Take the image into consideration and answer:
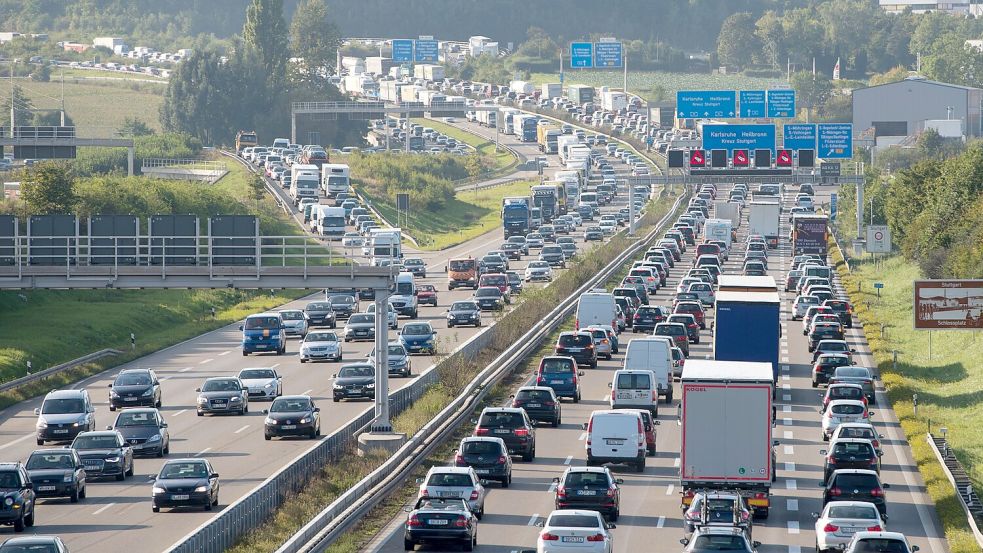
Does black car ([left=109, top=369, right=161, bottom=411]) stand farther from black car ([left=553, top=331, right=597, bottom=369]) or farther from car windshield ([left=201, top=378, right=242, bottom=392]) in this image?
black car ([left=553, top=331, right=597, bottom=369])

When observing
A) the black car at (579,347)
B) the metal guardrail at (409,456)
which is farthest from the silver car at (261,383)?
the black car at (579,347)

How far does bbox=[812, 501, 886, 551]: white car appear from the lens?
2842 centimetres

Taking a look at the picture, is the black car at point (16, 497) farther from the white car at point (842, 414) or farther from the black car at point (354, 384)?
the white car at point (842, 414)

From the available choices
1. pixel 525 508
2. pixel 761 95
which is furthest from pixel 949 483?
pixel 761 95

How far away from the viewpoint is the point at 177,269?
40.8 m

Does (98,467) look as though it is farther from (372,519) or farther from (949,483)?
(949,483)

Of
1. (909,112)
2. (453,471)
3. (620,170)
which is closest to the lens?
(453,471)

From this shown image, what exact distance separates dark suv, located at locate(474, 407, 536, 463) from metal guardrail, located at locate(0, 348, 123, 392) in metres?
20.2

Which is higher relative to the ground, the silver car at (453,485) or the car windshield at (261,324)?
the silver car at (453,485)

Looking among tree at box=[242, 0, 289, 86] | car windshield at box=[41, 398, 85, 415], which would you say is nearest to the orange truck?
car windshield at box=[41, 398, 85, 415]

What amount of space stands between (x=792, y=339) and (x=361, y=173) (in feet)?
273

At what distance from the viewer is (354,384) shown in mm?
50875

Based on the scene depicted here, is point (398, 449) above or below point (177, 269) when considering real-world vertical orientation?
below

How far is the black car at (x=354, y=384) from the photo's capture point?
50.8 metres
